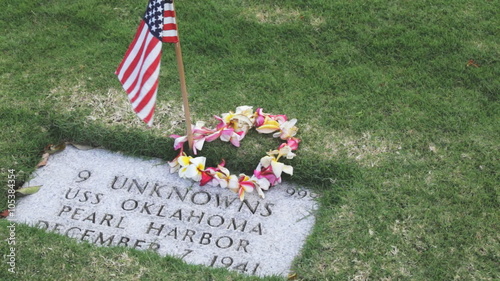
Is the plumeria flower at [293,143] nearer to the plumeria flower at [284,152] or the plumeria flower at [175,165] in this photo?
the plumeria flower at [284,152]

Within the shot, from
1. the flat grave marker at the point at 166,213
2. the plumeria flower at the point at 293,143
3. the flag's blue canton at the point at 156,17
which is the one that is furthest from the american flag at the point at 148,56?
the plumeria flower at the point at 293,143

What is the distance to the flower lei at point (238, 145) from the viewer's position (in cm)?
388

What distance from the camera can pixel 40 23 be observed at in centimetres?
566

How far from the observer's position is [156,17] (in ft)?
10.9

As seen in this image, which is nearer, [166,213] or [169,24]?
[169,24]

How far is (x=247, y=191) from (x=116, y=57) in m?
2.13

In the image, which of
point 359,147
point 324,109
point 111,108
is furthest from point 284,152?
point 111,108

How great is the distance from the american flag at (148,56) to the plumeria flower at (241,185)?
0.75m

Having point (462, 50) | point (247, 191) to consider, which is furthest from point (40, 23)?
point (462, 50)

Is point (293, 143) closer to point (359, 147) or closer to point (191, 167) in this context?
point (359, 147)

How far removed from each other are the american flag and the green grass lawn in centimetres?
77

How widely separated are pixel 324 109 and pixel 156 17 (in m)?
1.77

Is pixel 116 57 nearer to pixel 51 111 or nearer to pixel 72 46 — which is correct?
pixel 72 46

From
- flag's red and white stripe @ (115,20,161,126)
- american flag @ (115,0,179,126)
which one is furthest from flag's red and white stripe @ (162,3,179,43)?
flag's red and white stripe @ (115,20,161,126)
